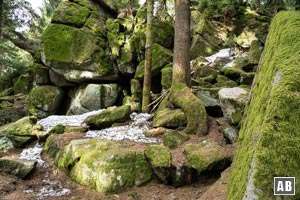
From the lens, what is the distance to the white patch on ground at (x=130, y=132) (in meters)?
8.34

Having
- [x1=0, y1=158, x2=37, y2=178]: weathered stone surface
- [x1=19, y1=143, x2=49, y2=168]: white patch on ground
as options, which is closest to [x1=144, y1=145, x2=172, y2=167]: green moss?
[x1=0, y1=158, x2=37, y2=178]: weathered stone surface

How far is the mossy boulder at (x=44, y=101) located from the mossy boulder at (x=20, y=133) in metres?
4.60

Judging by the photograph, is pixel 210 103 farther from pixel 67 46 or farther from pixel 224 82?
pixel 67 46

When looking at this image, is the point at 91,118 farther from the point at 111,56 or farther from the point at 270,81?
the point at 270,81

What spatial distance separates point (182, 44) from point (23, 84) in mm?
13197

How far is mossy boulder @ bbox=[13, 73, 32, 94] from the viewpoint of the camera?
18.8 m

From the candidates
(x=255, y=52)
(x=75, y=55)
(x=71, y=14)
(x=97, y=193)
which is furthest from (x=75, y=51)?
(x=97, y=193)

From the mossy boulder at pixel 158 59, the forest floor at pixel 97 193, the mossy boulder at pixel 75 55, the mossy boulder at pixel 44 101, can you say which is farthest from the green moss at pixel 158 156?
the mossy boulder at pixel 44 101

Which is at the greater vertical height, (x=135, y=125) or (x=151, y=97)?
(x=151, y=97)

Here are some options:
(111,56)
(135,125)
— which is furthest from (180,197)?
(111,56)

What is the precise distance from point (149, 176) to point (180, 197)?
39.1 inches

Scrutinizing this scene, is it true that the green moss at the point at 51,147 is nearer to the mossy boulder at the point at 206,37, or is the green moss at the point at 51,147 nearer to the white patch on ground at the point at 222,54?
the white patch on ground at the point at 222,54

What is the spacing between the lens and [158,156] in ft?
21.0

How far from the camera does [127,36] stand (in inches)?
566
